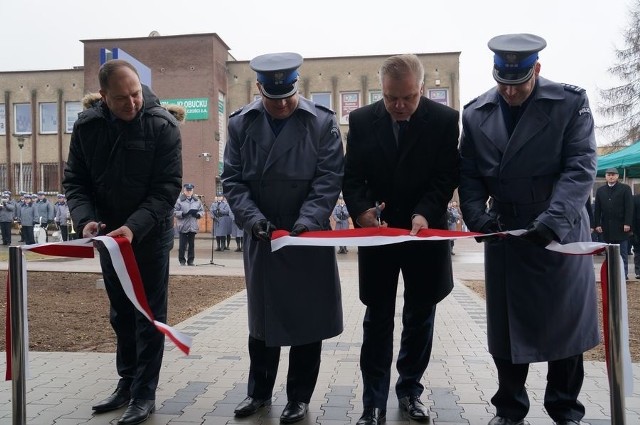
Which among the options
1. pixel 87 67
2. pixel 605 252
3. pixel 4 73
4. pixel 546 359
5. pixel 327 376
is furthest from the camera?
pixel 4 73

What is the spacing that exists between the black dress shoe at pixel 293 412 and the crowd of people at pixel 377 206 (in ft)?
0.03

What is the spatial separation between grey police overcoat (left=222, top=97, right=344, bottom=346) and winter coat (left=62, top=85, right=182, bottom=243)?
45cm

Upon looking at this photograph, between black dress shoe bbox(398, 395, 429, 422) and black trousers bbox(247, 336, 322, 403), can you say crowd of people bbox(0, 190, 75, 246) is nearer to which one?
black trousers bbox(247, 336, 322, 403)

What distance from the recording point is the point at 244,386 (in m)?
5.02

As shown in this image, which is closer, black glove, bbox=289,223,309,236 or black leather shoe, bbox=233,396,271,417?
black glove, bbox=289,223,309,236

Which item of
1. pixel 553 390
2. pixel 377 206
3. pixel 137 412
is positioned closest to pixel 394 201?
pixel 377 206

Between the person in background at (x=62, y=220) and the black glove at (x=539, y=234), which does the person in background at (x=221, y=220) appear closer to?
the person in background at (x=62, y=220)

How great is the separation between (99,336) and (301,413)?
389cm

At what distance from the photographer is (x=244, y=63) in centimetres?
4397

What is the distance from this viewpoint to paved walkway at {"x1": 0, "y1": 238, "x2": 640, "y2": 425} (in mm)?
4234

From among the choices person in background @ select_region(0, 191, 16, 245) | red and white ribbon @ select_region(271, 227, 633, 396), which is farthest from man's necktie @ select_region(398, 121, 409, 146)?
person in background @ select_region(0, 191, 16, 245)

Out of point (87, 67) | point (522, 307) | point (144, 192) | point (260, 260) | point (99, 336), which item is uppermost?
point (87, 67)

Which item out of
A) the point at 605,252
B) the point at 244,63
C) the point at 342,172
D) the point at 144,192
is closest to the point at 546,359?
the point at 605,252

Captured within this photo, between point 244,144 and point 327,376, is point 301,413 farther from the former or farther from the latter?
point 244,144
